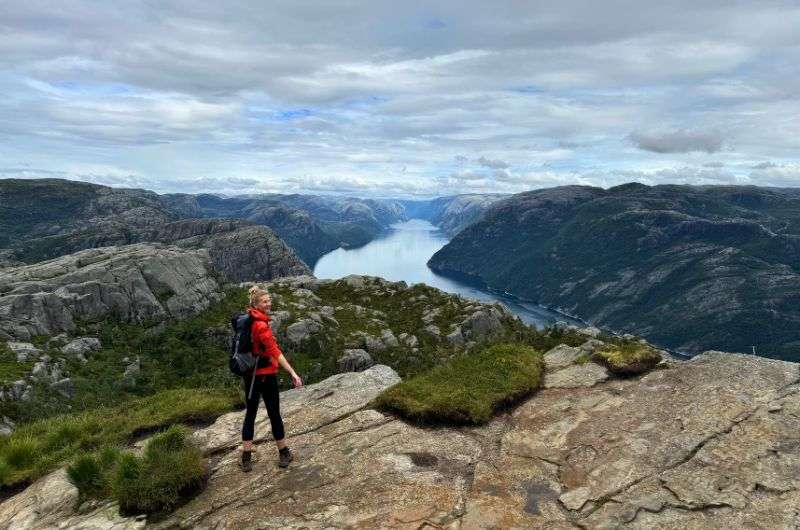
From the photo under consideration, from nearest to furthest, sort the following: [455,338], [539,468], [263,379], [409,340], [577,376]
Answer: [539,468]
[263,379]
[577,376]
[409,340]
[455,338]

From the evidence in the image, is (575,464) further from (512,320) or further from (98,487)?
(512,320)

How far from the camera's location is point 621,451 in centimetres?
1269

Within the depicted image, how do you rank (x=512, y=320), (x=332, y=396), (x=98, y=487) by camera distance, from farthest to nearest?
(x=512, y=320) < (x=332, y=396) < (x=98, y=487)

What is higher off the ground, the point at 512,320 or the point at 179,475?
the point at 179,475

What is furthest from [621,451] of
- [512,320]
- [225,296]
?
[225,296]

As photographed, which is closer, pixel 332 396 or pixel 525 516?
pixel 525 516

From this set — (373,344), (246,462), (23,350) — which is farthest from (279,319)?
(246,462)

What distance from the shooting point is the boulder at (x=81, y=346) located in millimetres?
65125

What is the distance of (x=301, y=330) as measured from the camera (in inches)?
3034

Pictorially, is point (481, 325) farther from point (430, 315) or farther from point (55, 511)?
point (55, 511)

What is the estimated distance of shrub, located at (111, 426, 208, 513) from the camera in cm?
1143

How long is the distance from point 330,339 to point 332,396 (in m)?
59.4

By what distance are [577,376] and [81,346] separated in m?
70.1

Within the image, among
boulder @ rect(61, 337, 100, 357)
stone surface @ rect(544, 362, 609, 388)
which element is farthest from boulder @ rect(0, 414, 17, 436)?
stone surface @ rect(544, 362, 609, 388)
